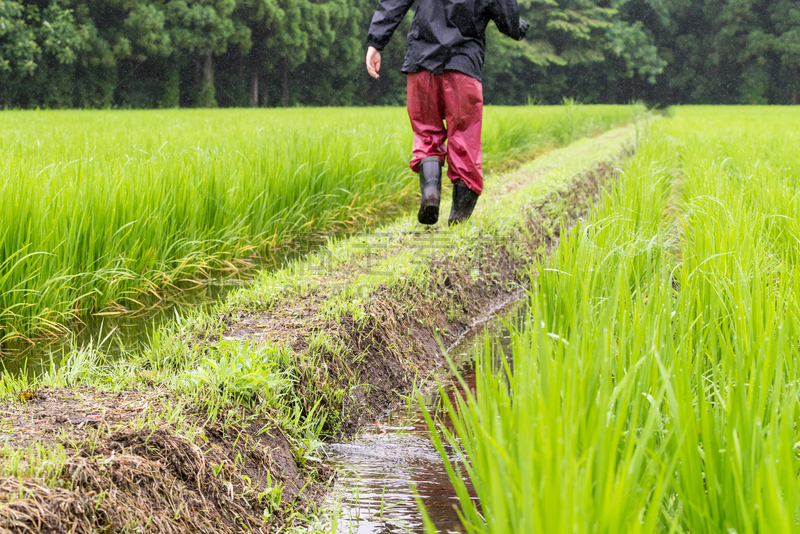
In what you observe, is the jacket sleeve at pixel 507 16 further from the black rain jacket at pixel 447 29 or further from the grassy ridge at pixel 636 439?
the grassy ridge at pixel 636 439

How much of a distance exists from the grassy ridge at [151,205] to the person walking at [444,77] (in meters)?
1.02

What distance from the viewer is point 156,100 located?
2392 centimetres

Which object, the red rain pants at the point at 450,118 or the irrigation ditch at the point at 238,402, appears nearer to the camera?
the irrigation ditch at the point at 238,402

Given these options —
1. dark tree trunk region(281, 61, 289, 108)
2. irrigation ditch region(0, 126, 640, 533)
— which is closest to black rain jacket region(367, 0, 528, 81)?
irrigation ditch region(0, 126, 640, 533)

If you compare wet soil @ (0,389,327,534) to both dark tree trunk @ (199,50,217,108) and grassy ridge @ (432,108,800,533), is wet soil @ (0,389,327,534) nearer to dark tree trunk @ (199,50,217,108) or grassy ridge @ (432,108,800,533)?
grassy ridge @ (432,108,800,533)

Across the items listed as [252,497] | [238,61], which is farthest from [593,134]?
[238,61]

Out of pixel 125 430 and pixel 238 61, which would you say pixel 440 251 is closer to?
pixel 125 430

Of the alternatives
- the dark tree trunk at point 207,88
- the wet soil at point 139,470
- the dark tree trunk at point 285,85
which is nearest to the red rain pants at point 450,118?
the wet soil at point 139,470

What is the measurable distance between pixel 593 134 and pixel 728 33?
91.1 feet

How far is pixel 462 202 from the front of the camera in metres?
4.09

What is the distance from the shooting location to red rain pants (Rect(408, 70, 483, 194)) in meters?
3.80

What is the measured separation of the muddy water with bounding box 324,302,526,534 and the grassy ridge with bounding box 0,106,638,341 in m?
1.35

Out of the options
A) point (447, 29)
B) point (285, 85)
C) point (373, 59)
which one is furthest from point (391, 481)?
point (285, 85)

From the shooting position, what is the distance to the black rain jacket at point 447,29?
12.3 ft
